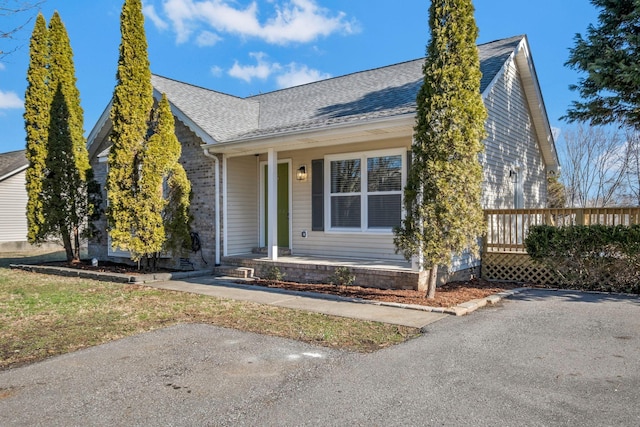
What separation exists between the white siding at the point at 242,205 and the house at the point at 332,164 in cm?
3

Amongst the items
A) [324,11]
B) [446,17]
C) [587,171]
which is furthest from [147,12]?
[587,171]

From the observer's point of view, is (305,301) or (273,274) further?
(273,274)

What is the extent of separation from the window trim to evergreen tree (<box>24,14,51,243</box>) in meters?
7.92

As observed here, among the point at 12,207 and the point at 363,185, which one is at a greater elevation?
the point at 363,185

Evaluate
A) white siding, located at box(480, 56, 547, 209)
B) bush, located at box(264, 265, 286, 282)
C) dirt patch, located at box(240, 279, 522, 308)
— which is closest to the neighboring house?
bush, located at box(264, 265, 286, 282)

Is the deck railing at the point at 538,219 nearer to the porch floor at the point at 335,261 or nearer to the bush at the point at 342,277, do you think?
the porch floor at the point at 335,261

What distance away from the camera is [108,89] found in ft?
34.7

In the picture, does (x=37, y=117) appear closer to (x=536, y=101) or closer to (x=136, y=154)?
(x=136, y=154)

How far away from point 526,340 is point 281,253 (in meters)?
7.02

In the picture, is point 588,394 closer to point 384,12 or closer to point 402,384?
point 402,384

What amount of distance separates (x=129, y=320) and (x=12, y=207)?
18.3 metres

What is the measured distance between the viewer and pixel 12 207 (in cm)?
1975

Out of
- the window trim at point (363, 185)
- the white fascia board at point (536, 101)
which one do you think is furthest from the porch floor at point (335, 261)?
the white fascia board at point (536, 101)

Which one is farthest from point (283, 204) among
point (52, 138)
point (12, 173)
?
point (12, 173)
